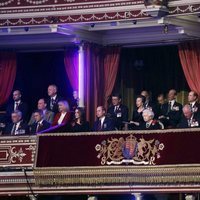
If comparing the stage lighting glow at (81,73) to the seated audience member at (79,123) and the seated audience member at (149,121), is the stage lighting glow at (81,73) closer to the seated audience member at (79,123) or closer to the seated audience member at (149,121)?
the seated audience member at (79,123)

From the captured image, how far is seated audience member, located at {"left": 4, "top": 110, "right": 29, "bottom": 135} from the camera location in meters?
25.0

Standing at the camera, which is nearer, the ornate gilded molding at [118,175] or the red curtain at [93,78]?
the ornate gilded molding at [118,175]

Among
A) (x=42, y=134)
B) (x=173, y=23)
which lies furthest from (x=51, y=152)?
(x=173, y=23)

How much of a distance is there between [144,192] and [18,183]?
2.89 meters

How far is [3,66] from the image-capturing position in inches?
1121

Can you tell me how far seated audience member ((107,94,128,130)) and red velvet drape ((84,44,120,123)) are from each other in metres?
1.82

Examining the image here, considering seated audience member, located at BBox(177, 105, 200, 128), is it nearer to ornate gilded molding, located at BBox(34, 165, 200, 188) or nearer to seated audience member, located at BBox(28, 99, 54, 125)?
ornate gilded molding, located at BBox(34, 165, 200, 188)

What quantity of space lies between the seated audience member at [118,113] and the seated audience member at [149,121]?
1365mm

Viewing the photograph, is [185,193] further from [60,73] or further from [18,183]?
[60,73]

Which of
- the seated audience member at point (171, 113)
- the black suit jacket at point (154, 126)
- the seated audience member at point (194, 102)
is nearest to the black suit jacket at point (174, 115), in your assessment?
the seated audience member at point (171, 113)

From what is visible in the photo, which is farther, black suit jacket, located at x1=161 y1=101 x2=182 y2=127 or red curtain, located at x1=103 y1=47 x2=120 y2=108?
red curtain, located at x1=103 y1=47 x2=120 y2=108

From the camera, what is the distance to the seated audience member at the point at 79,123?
23953mm

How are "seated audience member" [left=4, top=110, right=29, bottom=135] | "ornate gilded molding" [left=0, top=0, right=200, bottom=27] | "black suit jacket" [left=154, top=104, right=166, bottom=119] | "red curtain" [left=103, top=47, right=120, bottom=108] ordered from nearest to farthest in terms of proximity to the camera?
1. "black suit jacket" [left=154, top=104, right=166, bottom=119]
2. "seated audience member" [left=4, top=110, right=29, bottom=135]
3. "ornate gilded molding" [left=0, top=0, right=200, bottom=27]
4. "red curtain" [left=103, top=47, right=120, bottom=108]

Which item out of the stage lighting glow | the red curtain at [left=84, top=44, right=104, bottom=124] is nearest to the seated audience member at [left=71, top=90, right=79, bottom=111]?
the stage lighting glow
